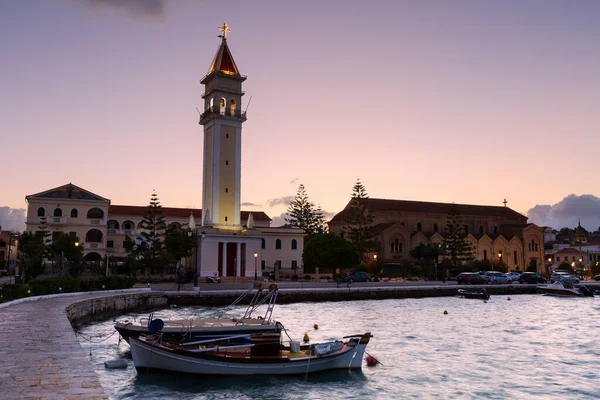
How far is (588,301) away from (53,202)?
65188 millimetres

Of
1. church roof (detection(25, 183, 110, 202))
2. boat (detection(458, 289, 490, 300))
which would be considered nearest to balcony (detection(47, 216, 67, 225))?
church roof (detection(25, 183, 110, 202))

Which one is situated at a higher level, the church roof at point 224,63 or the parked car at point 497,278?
the church roof at point 224,63

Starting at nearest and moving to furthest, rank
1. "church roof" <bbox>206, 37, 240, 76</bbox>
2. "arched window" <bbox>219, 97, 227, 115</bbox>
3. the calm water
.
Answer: the calm water
"arched window" <bbox>219, 97, 227, 115</bbox>
"church roof" <bbox>206, 37, 240, 76</bbox>

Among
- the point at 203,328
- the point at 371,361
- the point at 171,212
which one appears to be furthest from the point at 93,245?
the point at 371,361

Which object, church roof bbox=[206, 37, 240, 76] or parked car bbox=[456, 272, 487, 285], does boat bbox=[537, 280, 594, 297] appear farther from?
church roof bbox=[206, 37, 240, 76]

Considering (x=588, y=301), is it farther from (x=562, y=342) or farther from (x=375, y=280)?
(x=562, y=342)

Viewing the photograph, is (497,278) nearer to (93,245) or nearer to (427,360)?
(427,360)

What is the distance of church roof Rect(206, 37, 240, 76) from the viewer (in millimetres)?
65438

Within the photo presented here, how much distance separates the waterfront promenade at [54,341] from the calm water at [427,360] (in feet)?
6.93

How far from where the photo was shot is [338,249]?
66.6m

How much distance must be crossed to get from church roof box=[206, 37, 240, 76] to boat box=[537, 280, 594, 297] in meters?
45.3

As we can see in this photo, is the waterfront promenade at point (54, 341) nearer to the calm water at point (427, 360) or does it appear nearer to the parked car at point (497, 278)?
the calm water at point (427, 360)

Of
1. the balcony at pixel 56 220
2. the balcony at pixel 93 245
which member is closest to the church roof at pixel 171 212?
the balcony at pixel 93 245

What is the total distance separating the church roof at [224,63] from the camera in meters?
65.4
